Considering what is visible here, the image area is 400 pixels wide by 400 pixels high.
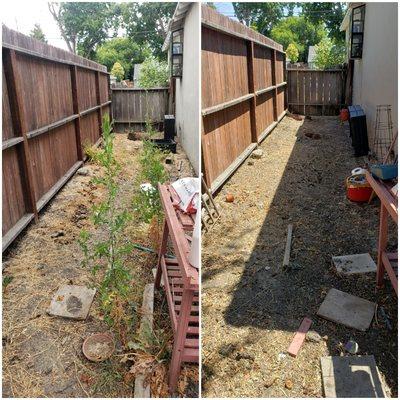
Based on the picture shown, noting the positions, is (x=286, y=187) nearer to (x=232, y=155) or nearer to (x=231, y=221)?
(x=232, y=155)

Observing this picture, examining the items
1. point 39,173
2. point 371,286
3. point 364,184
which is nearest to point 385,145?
point 364,184

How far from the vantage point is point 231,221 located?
4.52 m

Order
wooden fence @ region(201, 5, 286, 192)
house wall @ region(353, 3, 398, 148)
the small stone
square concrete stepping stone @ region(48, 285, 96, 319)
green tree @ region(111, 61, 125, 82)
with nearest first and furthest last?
the small stone → square concrete stepping stone @ region(48, 285, 96, 319) → wooden fence @ region(201, 5, 286, 192) → house wall @ region(353, 3, 398, 148) → green tree @ region(111, 61, 125, 82)

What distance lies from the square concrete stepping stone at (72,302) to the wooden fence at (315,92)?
1031 cm

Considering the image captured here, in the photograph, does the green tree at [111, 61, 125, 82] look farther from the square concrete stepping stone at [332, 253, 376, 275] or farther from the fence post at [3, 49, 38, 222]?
the square concrete stepping stone at [332, 253, 376, 275]

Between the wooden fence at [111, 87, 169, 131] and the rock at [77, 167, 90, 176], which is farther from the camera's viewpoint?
the wooden fence at [111, 87, 169, 131]

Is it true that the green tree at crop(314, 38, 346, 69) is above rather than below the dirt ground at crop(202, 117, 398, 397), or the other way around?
above

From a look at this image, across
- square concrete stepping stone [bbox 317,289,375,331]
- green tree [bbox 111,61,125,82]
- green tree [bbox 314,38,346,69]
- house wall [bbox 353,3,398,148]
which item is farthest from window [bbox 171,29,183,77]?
green tree [bbox 111,61,125,82]

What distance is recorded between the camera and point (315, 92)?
39.6 ft

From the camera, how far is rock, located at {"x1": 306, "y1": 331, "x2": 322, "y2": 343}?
107 inches

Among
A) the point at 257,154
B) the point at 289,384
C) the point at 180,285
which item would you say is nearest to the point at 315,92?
the point at 257,154

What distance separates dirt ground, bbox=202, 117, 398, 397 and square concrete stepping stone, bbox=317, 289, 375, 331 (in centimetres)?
5

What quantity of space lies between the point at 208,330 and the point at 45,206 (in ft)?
10.4

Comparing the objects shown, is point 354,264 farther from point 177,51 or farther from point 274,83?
point 274,83
